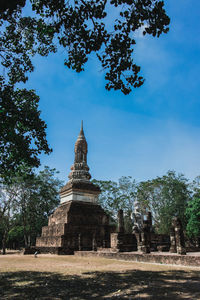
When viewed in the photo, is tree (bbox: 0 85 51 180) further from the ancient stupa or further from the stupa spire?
the stupa spire

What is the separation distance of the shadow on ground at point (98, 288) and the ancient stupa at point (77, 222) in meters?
12.4

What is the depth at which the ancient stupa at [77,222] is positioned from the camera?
20.6 meters

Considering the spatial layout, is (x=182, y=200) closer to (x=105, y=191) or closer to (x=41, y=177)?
(x=105, y=191)

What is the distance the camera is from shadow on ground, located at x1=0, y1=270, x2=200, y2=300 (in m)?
5.23

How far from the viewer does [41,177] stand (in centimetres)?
3466

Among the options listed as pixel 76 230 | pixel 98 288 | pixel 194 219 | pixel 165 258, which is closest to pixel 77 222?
pixel 76 230

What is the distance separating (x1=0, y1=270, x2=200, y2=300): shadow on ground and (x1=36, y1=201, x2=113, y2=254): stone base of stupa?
40.6 feet

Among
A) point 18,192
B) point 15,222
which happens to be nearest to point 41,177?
point 18,192

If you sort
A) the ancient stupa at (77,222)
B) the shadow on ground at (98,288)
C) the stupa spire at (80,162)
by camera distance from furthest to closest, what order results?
the stupa spire at (80,162)
the ancient stupa at (77,222)
the shadow on ground at (98,288)

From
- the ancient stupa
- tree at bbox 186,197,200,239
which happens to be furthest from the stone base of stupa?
tree at bbox 186,197,200,239

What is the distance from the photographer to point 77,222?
22.5 metres

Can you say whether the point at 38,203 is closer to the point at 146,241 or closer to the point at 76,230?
the point at 76,230

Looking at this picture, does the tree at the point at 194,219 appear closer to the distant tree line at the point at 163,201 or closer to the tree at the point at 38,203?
the distant tree line at the point at 163,201

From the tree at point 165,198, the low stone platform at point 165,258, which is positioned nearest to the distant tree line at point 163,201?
the tree at point 165,198
